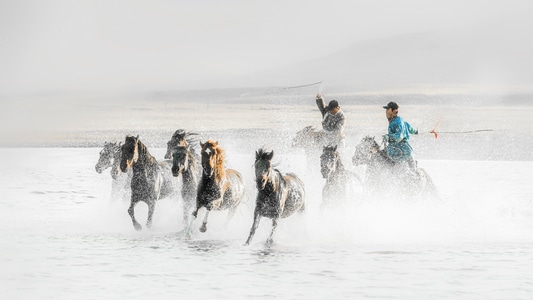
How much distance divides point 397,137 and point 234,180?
2830 millimetres

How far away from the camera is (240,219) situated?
17.3m

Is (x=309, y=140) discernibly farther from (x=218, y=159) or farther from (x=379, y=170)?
(x=218, y=159)

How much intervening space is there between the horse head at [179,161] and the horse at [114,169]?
288 cm

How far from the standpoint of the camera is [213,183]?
14070 mm

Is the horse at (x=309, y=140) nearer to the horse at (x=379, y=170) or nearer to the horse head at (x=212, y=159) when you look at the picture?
the horse at (x=379, y=170)

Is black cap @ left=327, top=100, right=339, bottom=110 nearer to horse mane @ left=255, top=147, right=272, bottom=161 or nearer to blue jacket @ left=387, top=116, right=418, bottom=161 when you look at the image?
blue jacket @ left=387, top=116, right=418, bottom=161

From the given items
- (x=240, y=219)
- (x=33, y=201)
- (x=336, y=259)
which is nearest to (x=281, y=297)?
(x=336, y=259)

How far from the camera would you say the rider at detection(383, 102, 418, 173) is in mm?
15891

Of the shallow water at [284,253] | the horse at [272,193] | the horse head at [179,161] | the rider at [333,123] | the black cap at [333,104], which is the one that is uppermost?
the black cap at [333,104]

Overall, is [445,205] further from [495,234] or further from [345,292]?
[345,292]

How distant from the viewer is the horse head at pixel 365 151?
52.3 feet

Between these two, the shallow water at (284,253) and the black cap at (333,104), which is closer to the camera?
the shallow water at (284,253)

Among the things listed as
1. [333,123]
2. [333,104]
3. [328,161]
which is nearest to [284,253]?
[328,161]

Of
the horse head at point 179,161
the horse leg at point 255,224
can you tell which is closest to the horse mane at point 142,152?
the horse head at point 179,161
